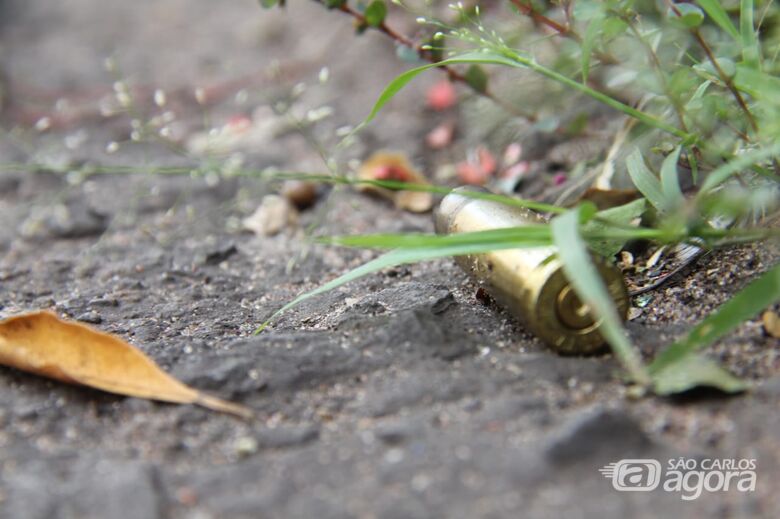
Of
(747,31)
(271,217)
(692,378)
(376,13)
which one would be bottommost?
(271,217)

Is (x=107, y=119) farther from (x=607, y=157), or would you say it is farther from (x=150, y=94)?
(x=607, y=157)

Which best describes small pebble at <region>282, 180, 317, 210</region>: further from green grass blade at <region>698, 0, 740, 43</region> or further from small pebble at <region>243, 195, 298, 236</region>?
green grass blade at <region>698, 0, 740, 43</region>

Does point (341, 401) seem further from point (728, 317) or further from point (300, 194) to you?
point (300, 194)

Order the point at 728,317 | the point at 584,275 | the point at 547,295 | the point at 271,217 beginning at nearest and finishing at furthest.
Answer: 1. the point at 584,275
2. the point at 728,317
3. the point at 547,295
4. the point at 271,217
